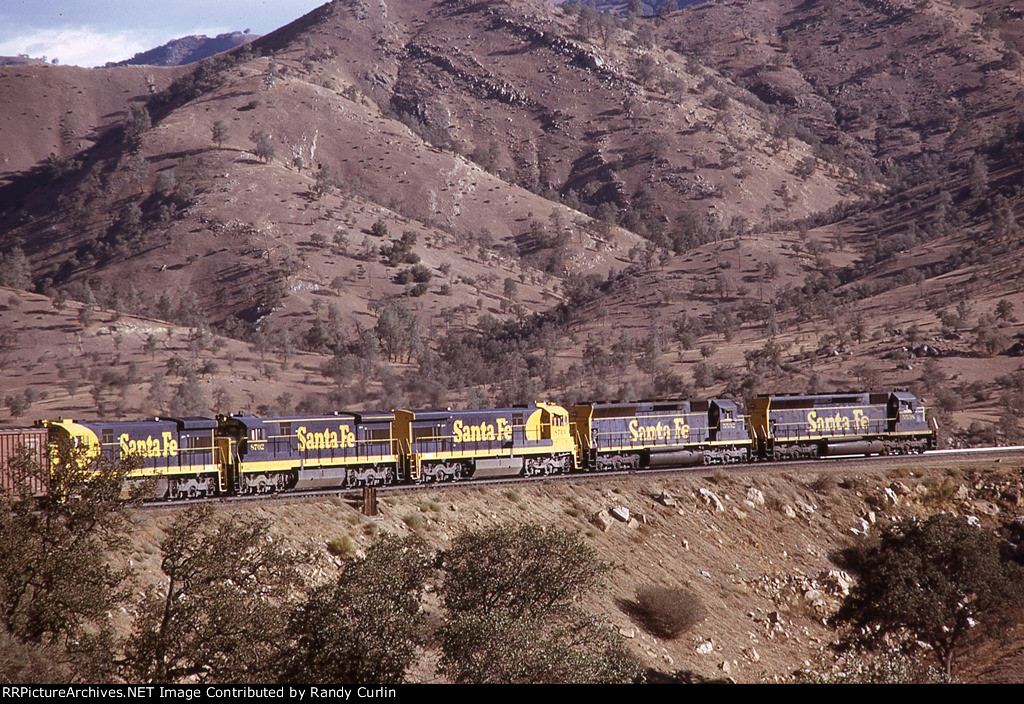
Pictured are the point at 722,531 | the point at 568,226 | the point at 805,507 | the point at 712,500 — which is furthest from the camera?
the point at 568,226

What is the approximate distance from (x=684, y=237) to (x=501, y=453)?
393 ft

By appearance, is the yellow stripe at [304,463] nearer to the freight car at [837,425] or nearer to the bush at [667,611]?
the bush at [667,611]

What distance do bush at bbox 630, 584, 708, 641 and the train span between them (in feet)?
28.8

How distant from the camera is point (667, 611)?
104 ft

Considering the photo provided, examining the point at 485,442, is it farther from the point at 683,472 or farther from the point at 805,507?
the point at 805,507

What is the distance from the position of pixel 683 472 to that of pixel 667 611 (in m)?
10.5

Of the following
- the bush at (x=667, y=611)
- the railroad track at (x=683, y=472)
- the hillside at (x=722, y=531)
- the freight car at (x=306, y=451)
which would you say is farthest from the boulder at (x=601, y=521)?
the freight car at (x=306, y=451)

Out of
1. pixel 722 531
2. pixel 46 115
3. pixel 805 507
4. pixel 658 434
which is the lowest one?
pixel 722 531

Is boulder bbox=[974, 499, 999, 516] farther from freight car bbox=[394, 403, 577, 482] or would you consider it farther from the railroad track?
freight car bbox=[394, 403, 577, 482]

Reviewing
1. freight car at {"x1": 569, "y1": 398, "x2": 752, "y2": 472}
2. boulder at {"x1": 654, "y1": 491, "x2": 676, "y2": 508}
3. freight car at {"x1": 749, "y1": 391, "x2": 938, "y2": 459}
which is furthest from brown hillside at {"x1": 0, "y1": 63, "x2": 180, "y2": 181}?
boulder at {"x1": 654, "y1": 491, "x2": 676, "y2": 508}

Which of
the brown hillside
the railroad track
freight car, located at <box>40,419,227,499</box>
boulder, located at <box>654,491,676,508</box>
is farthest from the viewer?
the brown hillside

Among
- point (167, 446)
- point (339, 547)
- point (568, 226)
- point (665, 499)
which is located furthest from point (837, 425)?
point (568, 226)

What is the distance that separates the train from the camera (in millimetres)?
31562

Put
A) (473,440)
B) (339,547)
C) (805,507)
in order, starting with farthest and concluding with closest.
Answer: (805,507)
(473,440)
(339,547)
